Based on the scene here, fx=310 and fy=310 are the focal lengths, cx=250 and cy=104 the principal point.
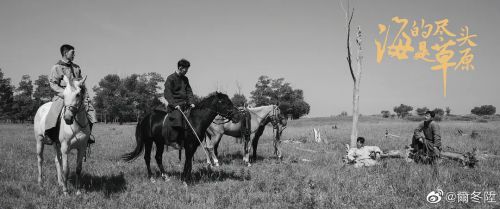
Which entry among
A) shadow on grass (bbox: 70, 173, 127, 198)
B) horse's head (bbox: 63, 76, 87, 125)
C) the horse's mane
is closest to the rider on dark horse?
the horse's mane

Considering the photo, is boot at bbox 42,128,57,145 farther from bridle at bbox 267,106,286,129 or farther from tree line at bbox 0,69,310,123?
tree line at bbox 0,69,310,123

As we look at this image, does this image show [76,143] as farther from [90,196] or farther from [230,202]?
[230,202]

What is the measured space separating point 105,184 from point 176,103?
2.60 m

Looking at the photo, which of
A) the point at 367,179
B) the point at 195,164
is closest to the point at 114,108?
the point at 195,164

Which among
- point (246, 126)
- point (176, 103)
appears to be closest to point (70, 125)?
point (176, 103)

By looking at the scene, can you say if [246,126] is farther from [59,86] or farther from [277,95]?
[277,95]

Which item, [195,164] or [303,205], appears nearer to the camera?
[303,205]

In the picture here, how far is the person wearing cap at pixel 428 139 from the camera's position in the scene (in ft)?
36.4

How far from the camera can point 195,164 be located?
35.8 ft

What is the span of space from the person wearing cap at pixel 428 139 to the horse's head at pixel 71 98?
10689 mm

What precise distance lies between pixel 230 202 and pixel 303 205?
1477 mm

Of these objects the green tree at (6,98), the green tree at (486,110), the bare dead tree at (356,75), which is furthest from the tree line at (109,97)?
the green tree at (486,110)
